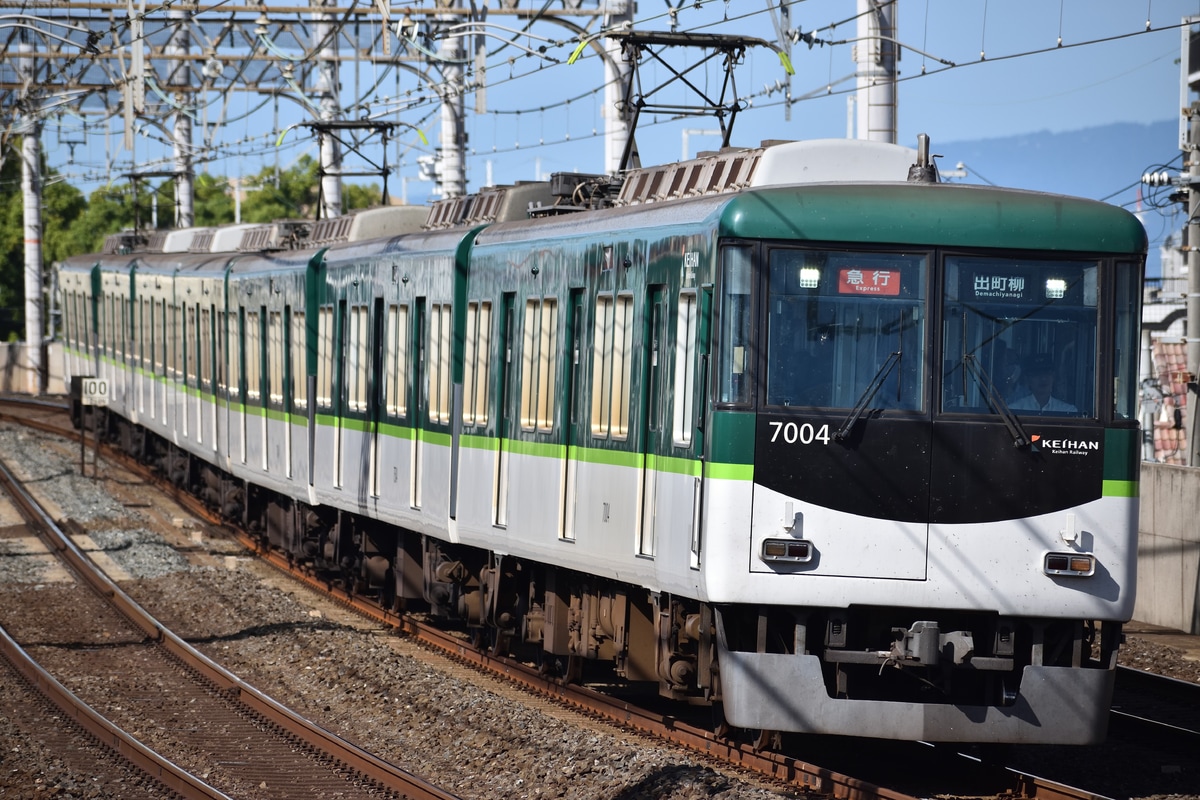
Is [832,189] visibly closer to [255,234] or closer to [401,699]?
Result: [401,699]

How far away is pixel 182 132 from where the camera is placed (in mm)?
40500

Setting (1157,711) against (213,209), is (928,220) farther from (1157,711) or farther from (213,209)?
(213,209)

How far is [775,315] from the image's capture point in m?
9.03

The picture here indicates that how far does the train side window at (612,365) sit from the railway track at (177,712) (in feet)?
7.63

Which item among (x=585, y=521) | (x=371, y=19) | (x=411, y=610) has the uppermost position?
(x=371, y=19)

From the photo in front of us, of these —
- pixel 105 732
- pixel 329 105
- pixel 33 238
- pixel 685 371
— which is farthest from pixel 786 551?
pixel 33 238

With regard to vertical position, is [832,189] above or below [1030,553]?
above

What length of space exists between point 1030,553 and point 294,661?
714cm

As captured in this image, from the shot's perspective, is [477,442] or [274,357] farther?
[274,357]

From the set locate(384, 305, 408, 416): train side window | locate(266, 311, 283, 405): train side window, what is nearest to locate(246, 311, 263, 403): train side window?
locate(266, 311, 283, 405): train side window

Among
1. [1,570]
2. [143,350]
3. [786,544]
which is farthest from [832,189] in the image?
[143,350]

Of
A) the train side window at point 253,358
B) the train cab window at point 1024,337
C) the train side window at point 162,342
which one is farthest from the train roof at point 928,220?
the train side window at point 162,342

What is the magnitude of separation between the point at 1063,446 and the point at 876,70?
6331mm

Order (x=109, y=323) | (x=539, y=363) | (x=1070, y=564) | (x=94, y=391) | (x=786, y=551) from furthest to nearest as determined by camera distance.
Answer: (x=109, y=323)
(x=94, y=391)
(x=539, y=363)
(x=1070, y=564)
(x=786, y=551)
